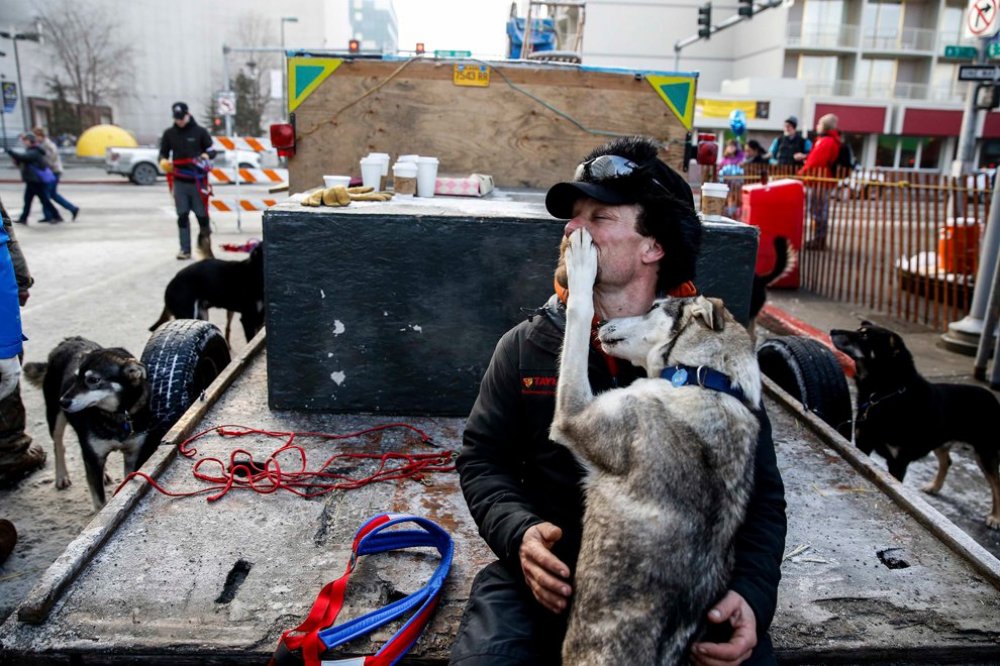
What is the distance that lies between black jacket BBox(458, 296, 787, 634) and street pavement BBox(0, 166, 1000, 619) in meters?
2.42

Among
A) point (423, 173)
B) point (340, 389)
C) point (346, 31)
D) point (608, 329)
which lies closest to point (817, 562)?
point (608, 329)

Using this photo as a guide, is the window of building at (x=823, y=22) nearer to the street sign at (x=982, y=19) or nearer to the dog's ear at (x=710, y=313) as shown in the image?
the street sign at (x=982, y=19)

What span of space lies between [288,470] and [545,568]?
1.75 metres

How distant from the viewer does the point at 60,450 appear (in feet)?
13.8

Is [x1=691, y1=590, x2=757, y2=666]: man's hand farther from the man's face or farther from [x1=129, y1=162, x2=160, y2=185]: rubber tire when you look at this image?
[x1=129, y1=162, x2=160, y2=185]: rubber tire

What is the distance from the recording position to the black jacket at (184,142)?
11555mm

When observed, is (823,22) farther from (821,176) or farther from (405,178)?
(405,178)

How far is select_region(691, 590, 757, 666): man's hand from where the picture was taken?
1771 millimetres

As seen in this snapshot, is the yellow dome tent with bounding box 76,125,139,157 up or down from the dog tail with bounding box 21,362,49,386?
up

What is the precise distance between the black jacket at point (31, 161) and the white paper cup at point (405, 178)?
42.1ft

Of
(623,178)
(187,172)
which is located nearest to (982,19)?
(623,178)

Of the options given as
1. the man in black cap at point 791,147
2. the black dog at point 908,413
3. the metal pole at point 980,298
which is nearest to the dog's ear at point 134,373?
the black dog at point 908,413

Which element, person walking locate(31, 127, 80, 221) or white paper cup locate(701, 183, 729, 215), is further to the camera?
person walking locate(31, 127, 80, 221)

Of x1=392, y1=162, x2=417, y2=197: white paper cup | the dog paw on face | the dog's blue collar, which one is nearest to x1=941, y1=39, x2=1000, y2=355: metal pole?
x1=392, y1=162, x2=417, y2=197: white paper cup
